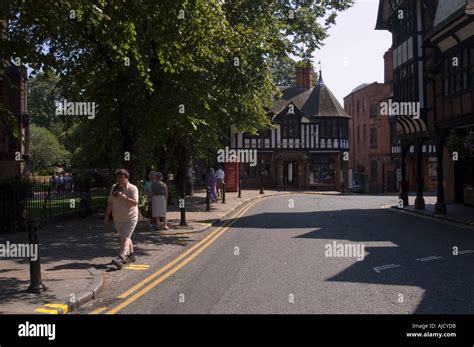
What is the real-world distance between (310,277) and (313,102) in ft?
141

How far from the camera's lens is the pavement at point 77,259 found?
22.5 ft

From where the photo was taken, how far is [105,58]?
14.5 m

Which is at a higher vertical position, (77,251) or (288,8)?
(288,8)

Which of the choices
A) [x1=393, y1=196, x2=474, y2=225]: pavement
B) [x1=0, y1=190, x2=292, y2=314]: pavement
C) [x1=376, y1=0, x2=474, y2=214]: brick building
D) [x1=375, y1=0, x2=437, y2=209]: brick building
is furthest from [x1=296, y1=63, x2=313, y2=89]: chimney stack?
[x1=0, y1=190, x2=292, y2=314]: pavement

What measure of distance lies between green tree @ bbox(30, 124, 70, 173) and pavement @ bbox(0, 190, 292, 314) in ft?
124

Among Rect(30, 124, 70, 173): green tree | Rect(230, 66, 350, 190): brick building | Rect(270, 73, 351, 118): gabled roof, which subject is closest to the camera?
Rect(230, 66, 350, 190): brick building

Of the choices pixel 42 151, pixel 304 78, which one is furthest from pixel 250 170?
pixel 42 151

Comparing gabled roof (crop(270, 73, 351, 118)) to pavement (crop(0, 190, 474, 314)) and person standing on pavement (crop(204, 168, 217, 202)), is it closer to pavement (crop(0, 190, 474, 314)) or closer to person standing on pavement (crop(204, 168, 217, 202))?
person standing on pavement (crop(204, 168, 217, 202))

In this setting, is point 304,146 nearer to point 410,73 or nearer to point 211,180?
point 211,180

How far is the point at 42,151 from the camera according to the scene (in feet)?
171

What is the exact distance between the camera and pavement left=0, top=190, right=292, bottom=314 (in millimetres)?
6863

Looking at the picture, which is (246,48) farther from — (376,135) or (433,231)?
(376,135)
